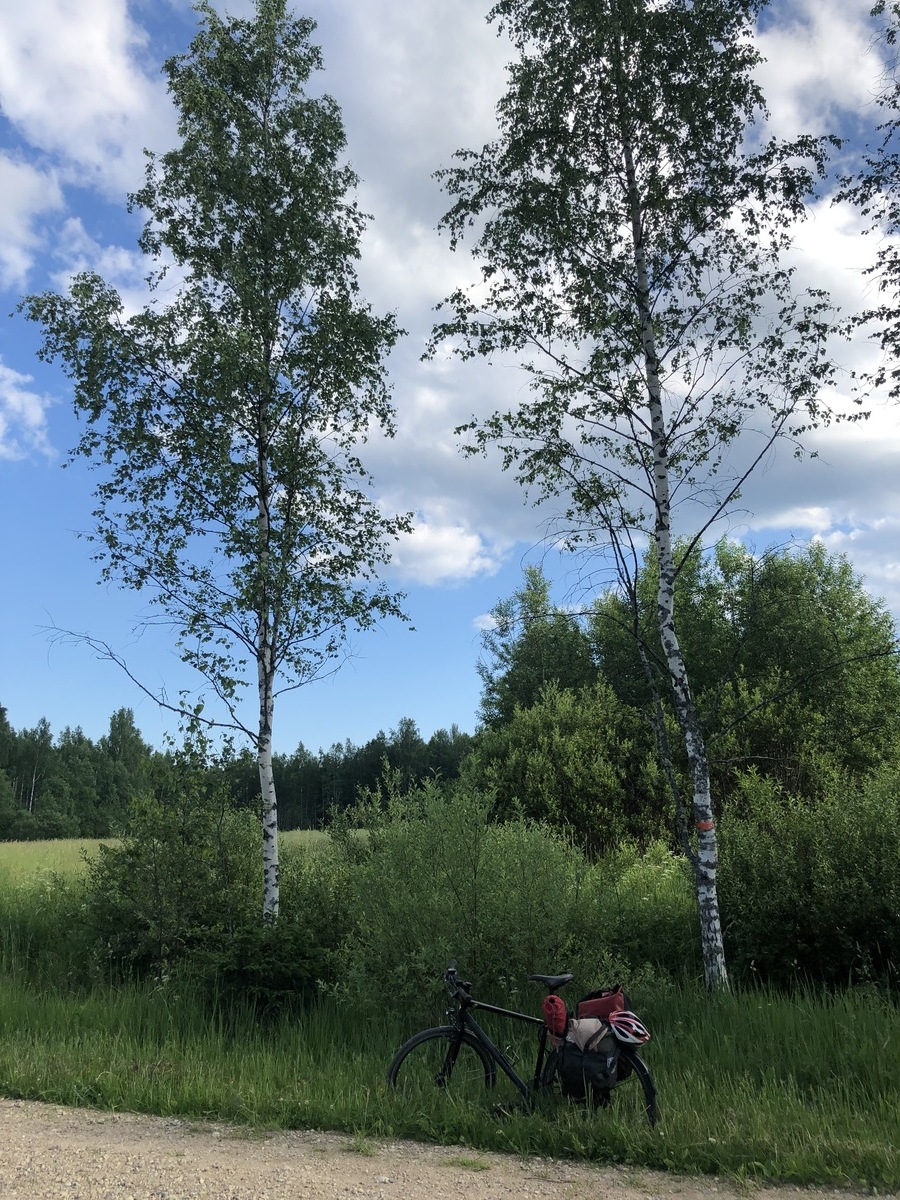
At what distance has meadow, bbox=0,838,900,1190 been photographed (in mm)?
5438

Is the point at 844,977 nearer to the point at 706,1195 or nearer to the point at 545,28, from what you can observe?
the point at 706,1195

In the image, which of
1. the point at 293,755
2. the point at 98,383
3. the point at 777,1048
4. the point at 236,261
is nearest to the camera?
the point at 777,1048

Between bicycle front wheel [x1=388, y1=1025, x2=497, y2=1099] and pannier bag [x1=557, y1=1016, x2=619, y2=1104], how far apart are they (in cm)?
69

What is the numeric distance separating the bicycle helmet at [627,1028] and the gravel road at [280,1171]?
79 cm

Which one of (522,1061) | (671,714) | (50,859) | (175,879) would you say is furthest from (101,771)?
(522,1061)

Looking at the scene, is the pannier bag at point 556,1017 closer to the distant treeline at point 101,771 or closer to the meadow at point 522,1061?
the meadow at point 522,1061

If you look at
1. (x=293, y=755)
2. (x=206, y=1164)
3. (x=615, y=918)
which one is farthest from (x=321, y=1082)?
(x=293, y=755)

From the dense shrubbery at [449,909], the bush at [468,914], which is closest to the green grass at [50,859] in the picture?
the dense shrubbery at [449,909]

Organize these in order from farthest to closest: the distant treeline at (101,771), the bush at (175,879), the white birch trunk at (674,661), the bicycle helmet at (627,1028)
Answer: the distant treeline at (101,771) → the bush at (175,879) → the white birch trunk at (674,661) → the bicycle helmet at (627,1028)

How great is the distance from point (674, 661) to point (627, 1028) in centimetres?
519

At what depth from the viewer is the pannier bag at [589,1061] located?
573 centimetres

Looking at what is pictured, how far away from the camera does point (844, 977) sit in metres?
10.8

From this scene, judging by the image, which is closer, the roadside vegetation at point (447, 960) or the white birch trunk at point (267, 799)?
the roadside vegetation at point (447, 960)

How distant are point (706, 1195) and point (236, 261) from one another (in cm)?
→ 1370
